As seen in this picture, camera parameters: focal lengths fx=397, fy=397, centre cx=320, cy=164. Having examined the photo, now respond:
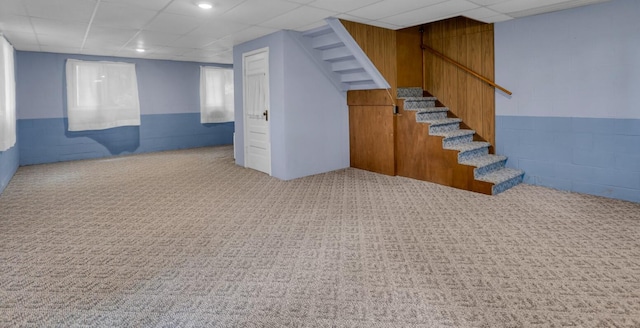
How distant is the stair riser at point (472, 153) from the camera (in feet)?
17.7

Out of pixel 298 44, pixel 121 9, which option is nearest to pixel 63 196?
pixel 121 9

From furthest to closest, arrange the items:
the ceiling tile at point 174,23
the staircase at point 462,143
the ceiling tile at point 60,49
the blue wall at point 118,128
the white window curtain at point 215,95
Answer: the white window curtain at point 215,95, the blue wall at point 118,128, the ceiling tile at point 60,49, the staircase at point 462,143, the ceiling tile at point 174,23

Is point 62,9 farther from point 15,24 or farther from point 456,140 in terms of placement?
point 456,140

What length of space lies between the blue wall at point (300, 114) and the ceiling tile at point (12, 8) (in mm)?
3111

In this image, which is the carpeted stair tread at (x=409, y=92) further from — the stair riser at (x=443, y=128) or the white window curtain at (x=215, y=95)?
the white window curtain at (x=215, y=95)

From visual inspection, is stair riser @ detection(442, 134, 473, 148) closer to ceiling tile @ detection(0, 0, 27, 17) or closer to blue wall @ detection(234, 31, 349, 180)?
blue wall @ detection(234, 31, 349, 180)

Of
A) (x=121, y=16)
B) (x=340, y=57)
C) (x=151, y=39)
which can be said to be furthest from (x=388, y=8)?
(x=151, y=39)

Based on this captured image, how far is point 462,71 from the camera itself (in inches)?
243

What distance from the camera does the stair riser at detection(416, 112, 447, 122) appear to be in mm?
5902

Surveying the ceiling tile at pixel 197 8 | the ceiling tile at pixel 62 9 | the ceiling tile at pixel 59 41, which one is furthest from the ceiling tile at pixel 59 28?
the ceiling tile at pixel 197 8

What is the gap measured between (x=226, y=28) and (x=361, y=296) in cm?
457

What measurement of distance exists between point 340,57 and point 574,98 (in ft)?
10.4

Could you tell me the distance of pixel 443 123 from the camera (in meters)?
5.86

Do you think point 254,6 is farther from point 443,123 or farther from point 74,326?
point 74,326
